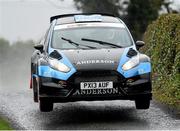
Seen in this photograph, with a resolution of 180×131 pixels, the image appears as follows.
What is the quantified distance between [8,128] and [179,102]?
12.3 ft

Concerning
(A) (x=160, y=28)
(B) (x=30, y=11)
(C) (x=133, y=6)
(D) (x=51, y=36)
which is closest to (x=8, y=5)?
(B) (x=30, y=11)

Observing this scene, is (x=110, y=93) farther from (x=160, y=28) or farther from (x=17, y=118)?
(x=160, y=28)

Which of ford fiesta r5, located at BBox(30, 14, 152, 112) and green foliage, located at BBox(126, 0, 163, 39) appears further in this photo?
green foliage, located at BBox(126, 0, 163, 39)

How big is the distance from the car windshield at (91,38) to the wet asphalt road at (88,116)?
1224mm

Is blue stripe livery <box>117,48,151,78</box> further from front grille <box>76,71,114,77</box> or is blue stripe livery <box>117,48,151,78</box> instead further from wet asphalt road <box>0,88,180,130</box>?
wet asphalt road <box>0,88,180,130</box>

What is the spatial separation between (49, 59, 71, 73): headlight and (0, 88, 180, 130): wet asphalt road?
886 millimetres

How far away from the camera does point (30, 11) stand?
44.8m

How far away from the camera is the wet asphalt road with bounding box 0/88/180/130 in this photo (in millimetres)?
11078

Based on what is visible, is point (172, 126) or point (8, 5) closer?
point (172, 126)

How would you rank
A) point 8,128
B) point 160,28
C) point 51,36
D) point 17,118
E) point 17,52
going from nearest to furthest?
1. point 8,128
2. point 17,118
3. point 51,36
4. point 160,28
5. point 17,52

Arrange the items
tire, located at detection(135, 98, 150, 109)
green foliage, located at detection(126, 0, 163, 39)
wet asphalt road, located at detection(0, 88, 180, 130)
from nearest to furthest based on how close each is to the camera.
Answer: wet asphalt road, located at detection(0, 88, 180, 130)
tire, located at detection(135, 98, 150, 109)
green foliage, located at detection(126, 0, 163, 39)

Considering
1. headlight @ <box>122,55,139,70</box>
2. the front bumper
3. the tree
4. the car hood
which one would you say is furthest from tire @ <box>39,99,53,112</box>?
the tree

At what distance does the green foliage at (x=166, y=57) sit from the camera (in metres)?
14.4

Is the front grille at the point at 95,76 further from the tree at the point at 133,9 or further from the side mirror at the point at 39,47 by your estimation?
the tree at the point at 133,9
